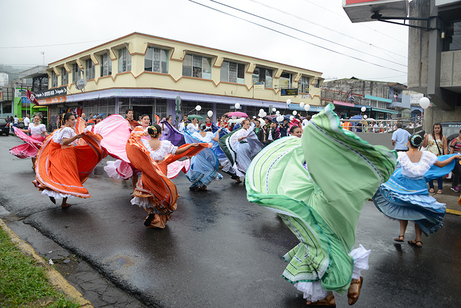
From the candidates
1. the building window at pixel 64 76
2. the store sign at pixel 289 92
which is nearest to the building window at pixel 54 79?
the building window at pixel 64 76

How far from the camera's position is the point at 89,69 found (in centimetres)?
2864

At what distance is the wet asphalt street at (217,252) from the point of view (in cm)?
361

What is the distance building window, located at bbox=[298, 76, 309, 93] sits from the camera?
35.0 m

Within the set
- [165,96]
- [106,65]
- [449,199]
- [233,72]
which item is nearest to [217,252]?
[449,199]

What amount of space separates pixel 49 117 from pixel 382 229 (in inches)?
1519

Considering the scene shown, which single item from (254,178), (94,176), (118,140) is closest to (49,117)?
(94,176)

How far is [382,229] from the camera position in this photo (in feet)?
20.2

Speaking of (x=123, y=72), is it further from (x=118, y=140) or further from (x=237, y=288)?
(x=237, y=288)

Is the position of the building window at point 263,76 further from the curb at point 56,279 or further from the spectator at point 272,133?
the curb at point 56,279

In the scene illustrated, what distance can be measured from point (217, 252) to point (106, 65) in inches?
980

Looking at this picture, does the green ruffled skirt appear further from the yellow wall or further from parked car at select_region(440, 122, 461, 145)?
the yellow wall

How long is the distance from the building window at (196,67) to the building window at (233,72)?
1600mm

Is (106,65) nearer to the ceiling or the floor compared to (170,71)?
nearer to the ceiling

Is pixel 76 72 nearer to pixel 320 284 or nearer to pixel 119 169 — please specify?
pixel 119 169
